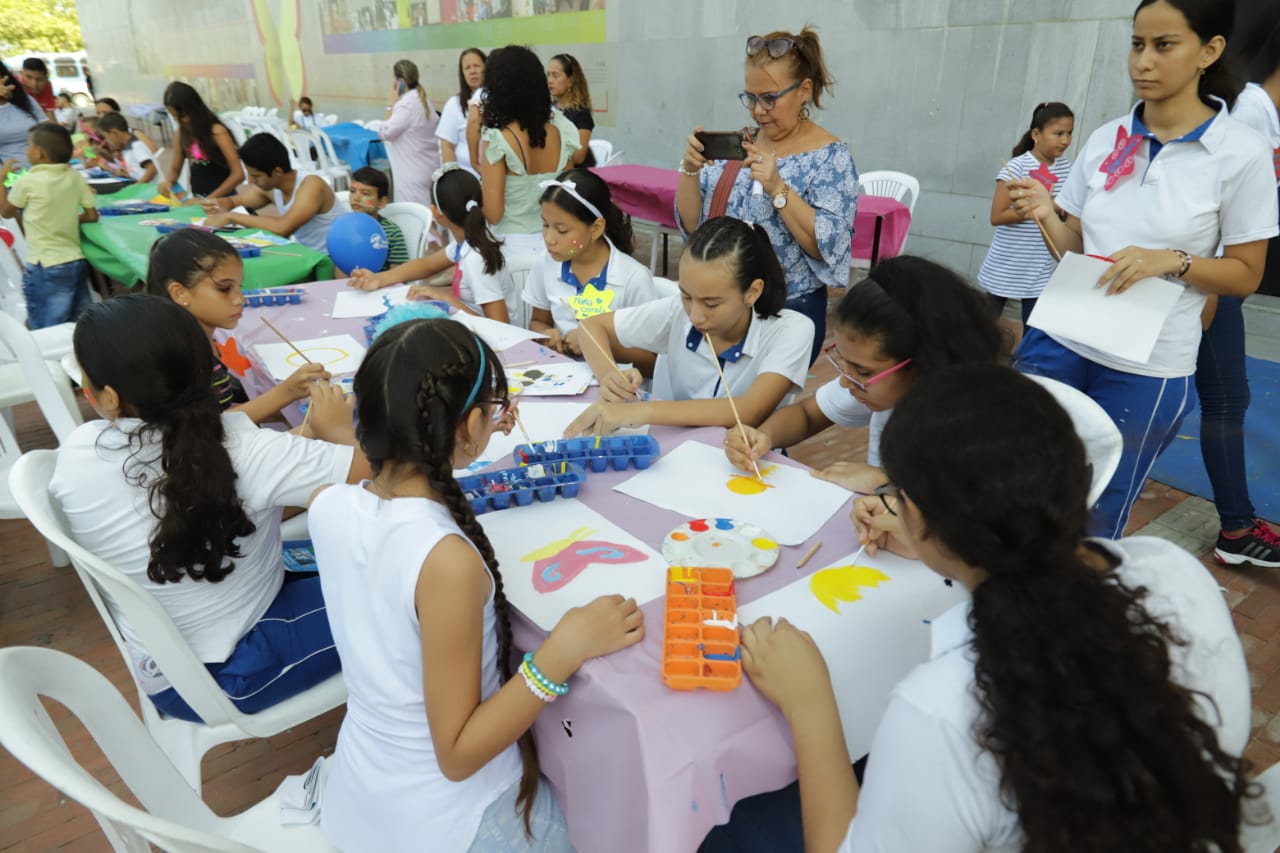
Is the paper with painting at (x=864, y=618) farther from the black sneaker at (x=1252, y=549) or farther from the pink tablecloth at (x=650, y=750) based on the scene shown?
the black sneaker at (x=1252, y=549)

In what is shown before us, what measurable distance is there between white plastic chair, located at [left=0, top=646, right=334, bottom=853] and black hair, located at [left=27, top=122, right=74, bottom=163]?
4082 millimetres

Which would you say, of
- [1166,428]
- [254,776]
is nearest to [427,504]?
[254,776]

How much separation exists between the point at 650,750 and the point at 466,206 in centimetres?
262

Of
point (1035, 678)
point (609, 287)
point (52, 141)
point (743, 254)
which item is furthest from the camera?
point (52, 141)

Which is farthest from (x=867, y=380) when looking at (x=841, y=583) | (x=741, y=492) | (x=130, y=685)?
(x=130, y=685)

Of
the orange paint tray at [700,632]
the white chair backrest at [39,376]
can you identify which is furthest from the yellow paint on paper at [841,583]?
the white chair backrest at [39,376]

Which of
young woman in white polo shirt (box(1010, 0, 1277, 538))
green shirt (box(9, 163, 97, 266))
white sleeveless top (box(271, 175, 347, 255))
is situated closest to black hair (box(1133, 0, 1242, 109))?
young woman in white polo shirt (box(1010, 0, 1277, 538))

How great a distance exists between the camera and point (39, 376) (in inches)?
75.9

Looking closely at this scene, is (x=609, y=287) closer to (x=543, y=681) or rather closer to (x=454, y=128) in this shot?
(x=543, y=681)

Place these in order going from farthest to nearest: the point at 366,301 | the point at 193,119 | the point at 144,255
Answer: the point at 193,119
the point at 144,255
the point at 366,301

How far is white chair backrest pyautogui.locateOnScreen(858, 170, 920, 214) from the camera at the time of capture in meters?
4.30

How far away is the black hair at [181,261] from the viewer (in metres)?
1.96

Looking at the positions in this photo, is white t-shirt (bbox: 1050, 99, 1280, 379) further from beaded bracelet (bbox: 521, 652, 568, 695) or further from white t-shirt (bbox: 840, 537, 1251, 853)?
beaded bracelet (bbox: 521, 652, 568, 695)

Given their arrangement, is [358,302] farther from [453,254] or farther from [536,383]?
[536,383]
